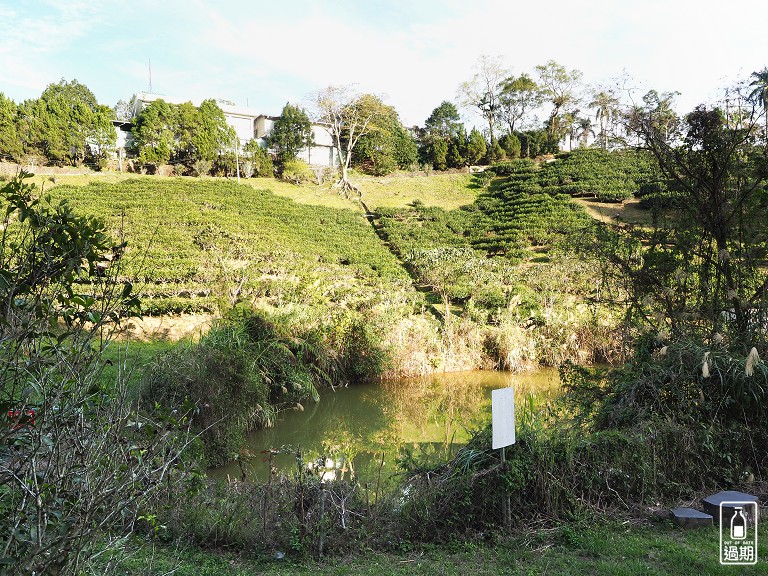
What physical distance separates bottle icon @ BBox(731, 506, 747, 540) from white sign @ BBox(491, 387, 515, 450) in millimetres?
A: 1402

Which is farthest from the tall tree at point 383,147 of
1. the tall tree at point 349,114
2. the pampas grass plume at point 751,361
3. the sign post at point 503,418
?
the sign post at point 503,418

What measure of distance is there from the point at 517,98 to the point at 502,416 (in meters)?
40.5

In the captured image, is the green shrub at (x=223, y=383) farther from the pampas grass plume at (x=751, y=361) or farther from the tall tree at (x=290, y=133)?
the tall tree at (x=290, y=133)

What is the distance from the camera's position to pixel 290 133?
117 feet

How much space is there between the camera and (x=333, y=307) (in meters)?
13.0

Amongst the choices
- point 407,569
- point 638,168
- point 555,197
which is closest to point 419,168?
point 555,197

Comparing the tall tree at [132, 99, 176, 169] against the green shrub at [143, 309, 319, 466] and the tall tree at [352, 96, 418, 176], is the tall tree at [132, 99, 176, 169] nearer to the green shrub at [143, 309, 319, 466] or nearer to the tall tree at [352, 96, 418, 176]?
the tall tree at [352, 96, 418, 176]

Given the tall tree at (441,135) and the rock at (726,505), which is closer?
the rock at (726,505)

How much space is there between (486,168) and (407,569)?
115ft

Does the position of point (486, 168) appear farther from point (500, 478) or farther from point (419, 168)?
point (500, 478)

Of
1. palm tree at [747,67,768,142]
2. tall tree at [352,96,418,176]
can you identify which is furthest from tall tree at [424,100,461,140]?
palm tree at [747,67,768,142]

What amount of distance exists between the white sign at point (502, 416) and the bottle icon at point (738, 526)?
140 cm

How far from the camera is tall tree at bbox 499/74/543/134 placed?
3950cm

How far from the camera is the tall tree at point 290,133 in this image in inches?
1400
